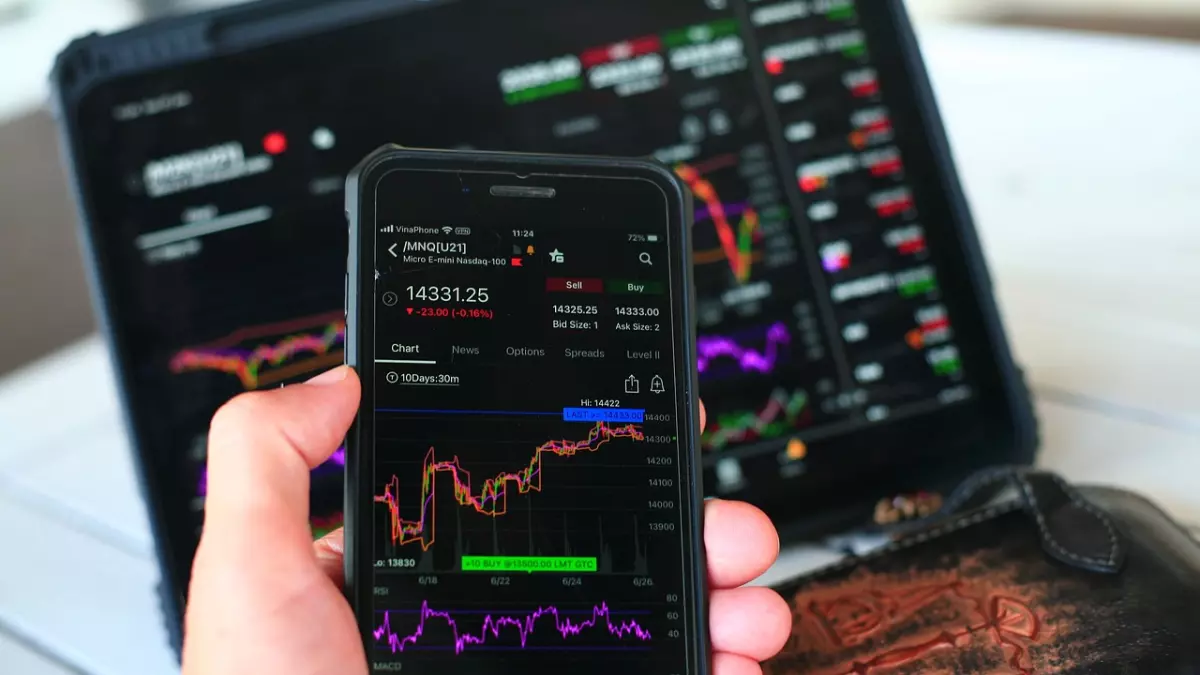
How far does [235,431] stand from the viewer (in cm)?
35

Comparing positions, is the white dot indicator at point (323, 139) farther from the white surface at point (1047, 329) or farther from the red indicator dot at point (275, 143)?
the white surface at point (1047, 329)

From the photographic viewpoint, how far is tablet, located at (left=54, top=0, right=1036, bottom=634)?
495 millimetres

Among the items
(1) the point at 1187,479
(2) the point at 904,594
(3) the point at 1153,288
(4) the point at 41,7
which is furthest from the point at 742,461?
(4) the point at 41,7

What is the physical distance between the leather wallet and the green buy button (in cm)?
14

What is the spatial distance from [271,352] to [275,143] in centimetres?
10

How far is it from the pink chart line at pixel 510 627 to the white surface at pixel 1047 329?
18 centimetres

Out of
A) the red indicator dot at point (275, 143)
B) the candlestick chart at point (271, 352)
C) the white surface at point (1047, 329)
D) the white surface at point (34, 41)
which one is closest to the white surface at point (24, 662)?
the white surface at point (1047, 329)

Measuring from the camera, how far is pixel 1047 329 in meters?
0.71

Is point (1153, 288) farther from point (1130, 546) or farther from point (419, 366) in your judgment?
point (419, 366)

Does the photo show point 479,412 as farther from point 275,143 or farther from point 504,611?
point 275,143

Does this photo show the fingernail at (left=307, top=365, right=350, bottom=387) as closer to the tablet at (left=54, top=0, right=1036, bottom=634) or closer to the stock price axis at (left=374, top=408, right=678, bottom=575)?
the stock price axis at (left=374, top=408, right=678, bottom=575)

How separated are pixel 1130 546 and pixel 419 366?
11.8 inches

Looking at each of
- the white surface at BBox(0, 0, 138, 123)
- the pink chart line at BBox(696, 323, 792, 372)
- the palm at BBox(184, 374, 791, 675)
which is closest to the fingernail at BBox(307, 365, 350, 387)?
the palm at BBox(184, 374, 791, 675)

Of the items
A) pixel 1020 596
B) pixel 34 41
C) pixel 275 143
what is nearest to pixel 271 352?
pixel 275 143
